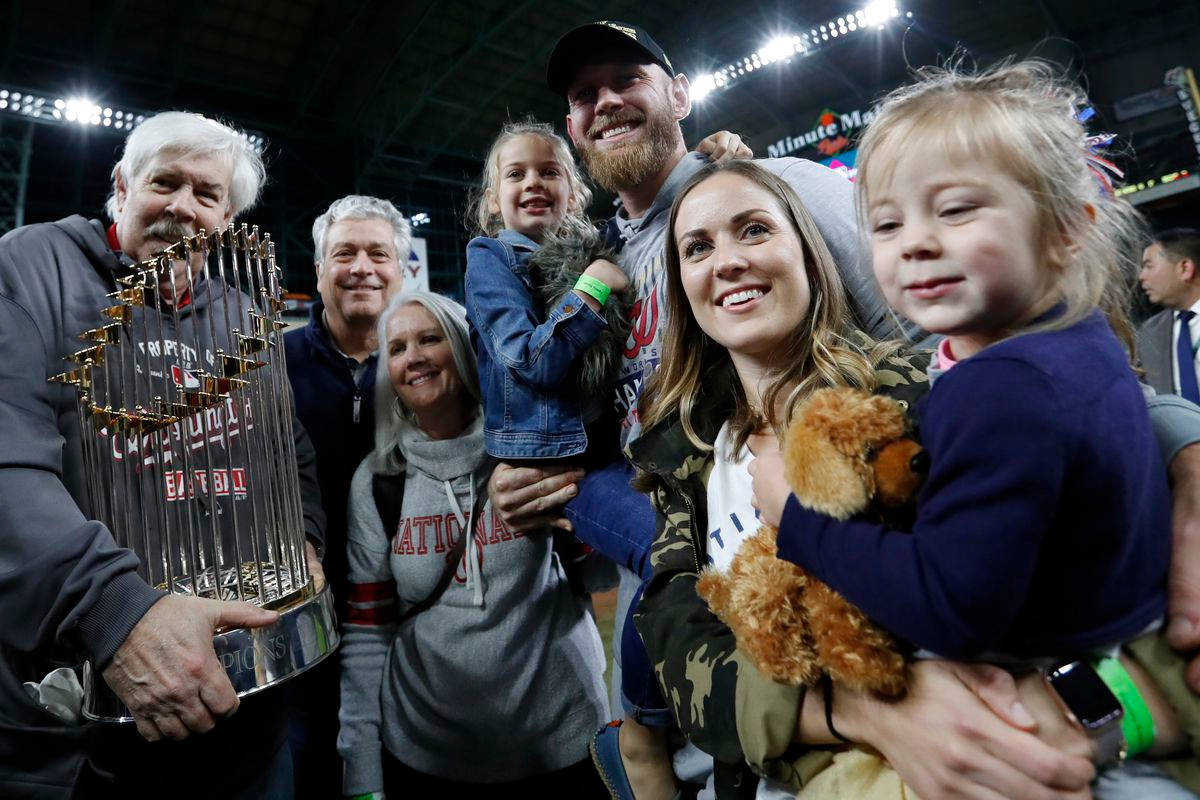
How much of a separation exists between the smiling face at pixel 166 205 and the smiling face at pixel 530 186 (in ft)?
2.50

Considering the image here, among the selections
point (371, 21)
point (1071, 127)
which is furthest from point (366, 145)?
point (1071, 127)

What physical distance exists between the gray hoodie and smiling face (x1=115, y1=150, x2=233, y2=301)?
0.70 meters

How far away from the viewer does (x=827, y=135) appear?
10.9 m

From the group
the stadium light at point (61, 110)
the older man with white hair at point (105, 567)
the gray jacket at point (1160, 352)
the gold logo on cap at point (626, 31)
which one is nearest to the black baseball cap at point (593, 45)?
the gold logo on cap at point (626, 31)

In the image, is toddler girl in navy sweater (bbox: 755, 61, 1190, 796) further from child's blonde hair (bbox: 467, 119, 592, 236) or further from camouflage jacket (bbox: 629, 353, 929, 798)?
child's blonde hair (bbox: 467, 119, 592, 236)

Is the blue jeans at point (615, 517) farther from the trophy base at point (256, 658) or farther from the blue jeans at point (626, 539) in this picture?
the trophy base at point (256, 658)

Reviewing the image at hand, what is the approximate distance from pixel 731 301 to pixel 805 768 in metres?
0.67

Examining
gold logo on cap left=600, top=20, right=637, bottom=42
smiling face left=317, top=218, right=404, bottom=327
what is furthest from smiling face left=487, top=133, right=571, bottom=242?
smiling face left=317, top=218, right=404, bottom=327

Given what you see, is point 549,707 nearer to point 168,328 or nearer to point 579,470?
point 579,470

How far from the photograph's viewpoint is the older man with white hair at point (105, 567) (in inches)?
34.6

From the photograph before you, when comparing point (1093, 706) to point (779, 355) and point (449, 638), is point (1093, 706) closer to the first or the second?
point (779, 355)

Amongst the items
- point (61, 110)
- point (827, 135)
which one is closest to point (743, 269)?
point (61, 110)

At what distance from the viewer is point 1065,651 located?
64 cm

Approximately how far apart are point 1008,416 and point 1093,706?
29 centimetres
